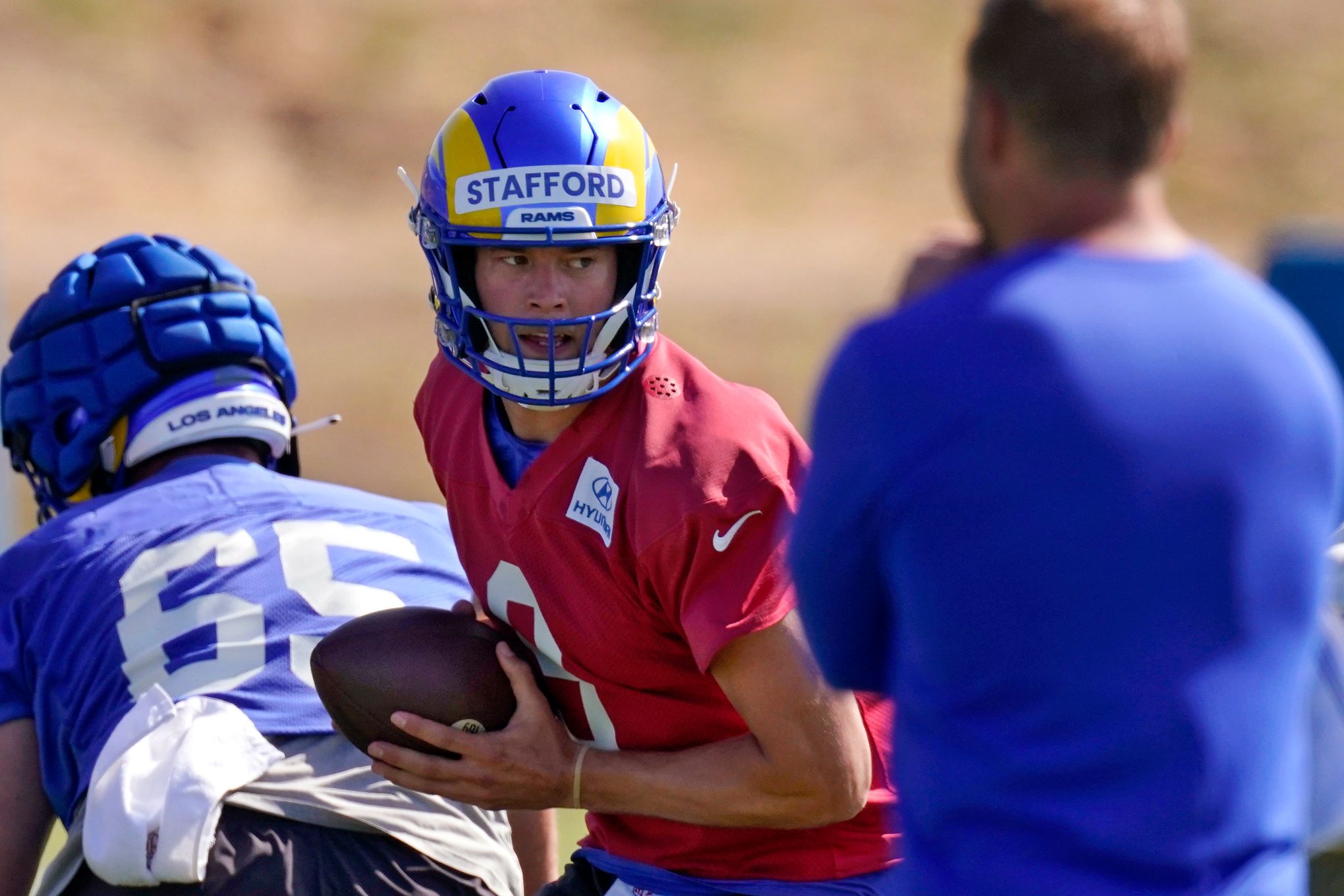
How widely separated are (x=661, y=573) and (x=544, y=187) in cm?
74

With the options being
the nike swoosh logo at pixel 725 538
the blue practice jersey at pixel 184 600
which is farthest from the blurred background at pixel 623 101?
the nike swoosh logo at pixel 725 538

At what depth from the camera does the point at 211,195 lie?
78.1 ft

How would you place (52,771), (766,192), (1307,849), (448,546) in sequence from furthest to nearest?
(766,192)
(448,546)
(52,771)
(1307,849)

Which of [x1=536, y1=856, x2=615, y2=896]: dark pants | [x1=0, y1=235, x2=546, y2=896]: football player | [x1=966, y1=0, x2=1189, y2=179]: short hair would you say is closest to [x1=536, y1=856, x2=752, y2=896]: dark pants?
[x1=536, y1=856, x2=615, y2=896]: dark pants

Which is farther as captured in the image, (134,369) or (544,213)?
(134,369)

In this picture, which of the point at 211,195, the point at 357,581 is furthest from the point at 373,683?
the point at 211,195

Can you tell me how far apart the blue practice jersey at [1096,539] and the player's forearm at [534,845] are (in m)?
1.92

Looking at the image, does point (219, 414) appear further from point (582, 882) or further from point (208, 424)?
point (582, 882)

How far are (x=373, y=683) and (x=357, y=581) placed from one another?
502mm

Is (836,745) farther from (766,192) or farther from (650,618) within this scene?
(766,192)

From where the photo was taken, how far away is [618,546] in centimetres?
279

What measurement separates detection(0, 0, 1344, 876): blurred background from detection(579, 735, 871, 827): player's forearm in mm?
14273

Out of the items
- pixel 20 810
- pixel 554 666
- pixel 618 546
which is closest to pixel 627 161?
pixel 618 546

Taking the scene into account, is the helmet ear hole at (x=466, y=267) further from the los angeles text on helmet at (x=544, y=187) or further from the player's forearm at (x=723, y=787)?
the player's forearm at (x=723, y=787)
